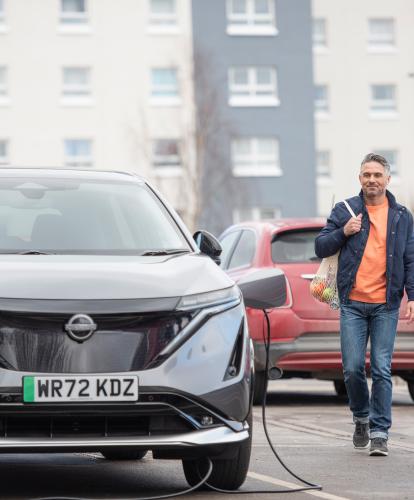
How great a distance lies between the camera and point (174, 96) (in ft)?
204

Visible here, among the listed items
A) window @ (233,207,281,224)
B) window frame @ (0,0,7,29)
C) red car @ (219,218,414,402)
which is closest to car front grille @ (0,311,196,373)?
red car @ (219,218,414,402)

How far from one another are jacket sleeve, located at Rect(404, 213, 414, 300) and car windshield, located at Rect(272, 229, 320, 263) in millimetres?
3682

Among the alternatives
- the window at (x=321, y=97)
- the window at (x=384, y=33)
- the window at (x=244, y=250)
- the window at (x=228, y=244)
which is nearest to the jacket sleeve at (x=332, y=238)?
the window at (x=244, y=250)

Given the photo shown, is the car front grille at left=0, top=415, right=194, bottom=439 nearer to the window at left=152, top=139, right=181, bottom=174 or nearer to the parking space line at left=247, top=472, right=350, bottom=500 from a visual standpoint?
the parking space line at left=247, top=472, right=350, bottom=500

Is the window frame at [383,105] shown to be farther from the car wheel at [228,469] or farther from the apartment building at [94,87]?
the car wheel at [228,469]

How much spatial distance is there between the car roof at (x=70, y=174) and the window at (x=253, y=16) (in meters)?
55.4

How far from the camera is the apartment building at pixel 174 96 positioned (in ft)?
200

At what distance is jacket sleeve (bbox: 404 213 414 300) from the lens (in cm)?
898

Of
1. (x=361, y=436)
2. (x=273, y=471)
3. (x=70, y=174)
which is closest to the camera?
(x=273, y=471)

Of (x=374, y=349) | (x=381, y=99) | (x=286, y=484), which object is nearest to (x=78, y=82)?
(x=381, y=99)

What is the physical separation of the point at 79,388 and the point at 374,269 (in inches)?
120

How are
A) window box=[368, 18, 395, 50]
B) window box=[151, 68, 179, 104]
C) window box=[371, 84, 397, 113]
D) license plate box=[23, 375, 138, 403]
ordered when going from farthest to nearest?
1. window box=[368, 18, 395, 50]
2. window box=[371, 84, 397, 113]
3. window box=[151, 68, 179, 104]
4. license plate box=[23, 375, 138, 403]

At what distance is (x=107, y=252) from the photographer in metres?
7.41

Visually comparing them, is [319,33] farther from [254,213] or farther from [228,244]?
[228,244]
